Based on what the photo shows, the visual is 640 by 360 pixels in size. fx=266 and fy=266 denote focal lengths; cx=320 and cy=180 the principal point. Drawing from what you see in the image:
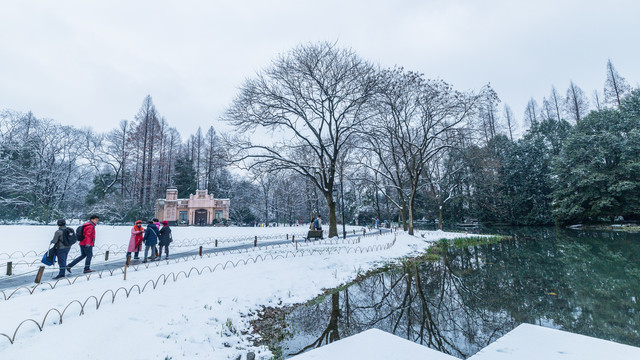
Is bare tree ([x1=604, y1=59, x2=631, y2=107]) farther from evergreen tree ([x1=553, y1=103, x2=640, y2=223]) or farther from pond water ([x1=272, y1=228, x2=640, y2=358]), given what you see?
pond water ([x1=272, y1=228, x2=640, y2=358])

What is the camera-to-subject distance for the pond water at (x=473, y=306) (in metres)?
5.11

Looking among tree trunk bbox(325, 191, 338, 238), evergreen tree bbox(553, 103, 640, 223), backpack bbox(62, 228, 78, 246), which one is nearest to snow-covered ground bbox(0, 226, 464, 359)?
backpack bbox(62, 228, 78, 246)

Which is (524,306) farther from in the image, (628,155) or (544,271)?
(628,155)

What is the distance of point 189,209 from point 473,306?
3412 cm

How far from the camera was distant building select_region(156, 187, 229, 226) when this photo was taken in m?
33.8

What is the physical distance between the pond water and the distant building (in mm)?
28798

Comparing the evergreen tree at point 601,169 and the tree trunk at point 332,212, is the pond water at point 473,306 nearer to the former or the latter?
the tree trunk at point 332,212

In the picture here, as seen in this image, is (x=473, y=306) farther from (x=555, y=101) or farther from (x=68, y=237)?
(x=555, y=101)

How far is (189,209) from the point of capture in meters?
33.9

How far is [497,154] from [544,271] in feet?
123

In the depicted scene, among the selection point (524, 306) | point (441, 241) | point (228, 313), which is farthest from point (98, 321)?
point (441, 241)

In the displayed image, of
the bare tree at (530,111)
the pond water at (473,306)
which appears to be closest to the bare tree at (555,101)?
the bare tree at (530,111)

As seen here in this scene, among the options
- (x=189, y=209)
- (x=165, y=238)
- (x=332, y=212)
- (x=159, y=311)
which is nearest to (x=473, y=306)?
(x=159, y=311)

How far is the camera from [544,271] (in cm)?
1020
